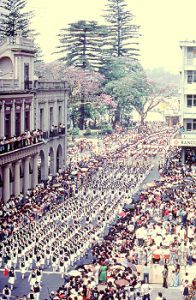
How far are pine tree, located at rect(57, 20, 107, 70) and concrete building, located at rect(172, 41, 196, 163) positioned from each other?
37.2 meters

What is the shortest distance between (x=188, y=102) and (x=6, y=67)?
2329 centimetres

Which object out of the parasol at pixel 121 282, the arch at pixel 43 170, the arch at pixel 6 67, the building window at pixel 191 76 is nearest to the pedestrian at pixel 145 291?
the parasol at pixel 121 282

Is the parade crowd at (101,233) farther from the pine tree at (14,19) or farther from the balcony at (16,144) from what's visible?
the pine tree at (14,19)

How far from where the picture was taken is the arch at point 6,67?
5417cm

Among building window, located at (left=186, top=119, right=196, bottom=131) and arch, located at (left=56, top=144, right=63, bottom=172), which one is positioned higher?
building window, located at (left=186, top=119, right=196, bottom=131)

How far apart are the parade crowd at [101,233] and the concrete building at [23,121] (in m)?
2.01

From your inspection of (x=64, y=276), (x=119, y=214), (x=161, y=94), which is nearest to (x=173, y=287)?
(x=64, y=276)

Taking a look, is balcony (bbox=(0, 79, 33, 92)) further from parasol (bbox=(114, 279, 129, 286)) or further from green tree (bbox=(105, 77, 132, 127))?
green tree (bbox=(105, 77, 132, 127))

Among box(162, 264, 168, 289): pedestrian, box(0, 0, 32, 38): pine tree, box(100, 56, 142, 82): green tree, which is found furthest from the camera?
box(100, 56, 142, 82): green tree

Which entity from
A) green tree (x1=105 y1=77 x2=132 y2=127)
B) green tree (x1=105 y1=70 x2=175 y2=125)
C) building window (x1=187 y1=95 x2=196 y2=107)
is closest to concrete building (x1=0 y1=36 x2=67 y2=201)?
building window (x1=187 y1=95 x2=196 y2=107)

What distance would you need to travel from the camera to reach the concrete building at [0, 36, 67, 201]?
49844 mm

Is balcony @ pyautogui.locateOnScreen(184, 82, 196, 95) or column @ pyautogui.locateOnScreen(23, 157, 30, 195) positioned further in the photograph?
balcony @ pyautogui.locateOnScreen(184, 82, 196, 95)

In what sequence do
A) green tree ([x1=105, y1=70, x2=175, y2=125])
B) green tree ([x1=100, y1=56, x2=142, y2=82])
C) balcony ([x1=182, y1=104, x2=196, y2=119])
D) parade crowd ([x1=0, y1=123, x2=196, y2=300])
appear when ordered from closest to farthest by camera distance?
parade crowd ([x1=0, y1=123, x2=196, y2=300]) < balcony ([x1=182, y1=104, x2=196, y2=119]) < green tree ([x1=105, y1=70, x2=175, y2=125]) < green tree ([x1=100, y1=56, x2=142, y2=82])

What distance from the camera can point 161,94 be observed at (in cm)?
12619
